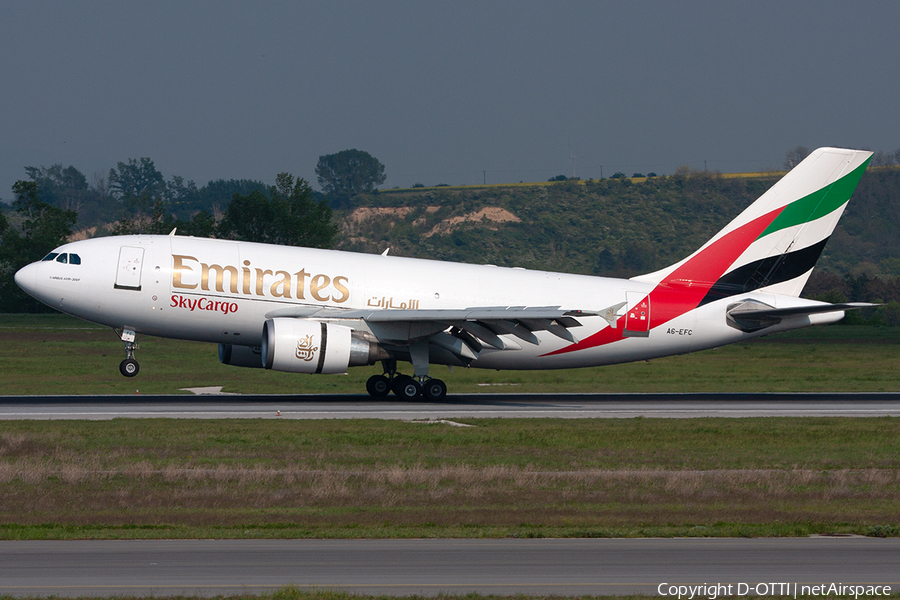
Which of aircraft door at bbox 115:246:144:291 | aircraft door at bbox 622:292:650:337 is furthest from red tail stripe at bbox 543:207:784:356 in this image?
aircraft door at bbox 115:246:144:291

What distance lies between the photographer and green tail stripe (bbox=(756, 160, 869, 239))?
120 ft

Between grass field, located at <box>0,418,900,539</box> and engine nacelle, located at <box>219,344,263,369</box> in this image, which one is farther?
engine nacelle, located at <box>219,344,263,369</box>

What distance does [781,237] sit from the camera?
1447 inches

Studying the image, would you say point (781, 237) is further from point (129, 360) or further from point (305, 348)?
point (129, 360)

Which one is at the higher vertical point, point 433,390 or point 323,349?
point 323,349

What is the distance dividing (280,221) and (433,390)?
7087cm

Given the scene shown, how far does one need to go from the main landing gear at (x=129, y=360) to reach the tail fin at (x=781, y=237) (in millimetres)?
18662

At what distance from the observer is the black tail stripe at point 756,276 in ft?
120

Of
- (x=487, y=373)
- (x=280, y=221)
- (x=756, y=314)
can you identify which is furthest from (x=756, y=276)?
(x=280, y=221)

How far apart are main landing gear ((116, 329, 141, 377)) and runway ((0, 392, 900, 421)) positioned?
1.08 meters

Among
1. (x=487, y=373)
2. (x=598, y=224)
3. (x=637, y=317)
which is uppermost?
(x=598, y=224)

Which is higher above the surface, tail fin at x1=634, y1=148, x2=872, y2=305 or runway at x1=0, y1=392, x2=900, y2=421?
tail fin at x1=634, y1=148, x2=872, y2=305

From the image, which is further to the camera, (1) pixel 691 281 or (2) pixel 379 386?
(1) pixel 691 281

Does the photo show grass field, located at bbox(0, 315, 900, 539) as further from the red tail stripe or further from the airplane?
the red tail stripe
